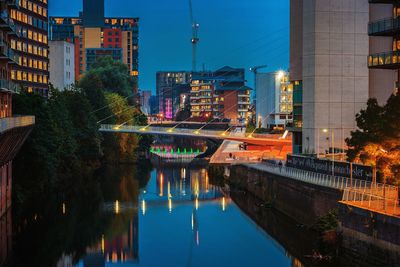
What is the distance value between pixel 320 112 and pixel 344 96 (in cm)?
245

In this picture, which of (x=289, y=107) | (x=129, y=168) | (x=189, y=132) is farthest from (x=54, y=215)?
(x=289, y=107)

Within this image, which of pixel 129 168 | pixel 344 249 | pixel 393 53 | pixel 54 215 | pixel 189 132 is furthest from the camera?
pixel 189 132

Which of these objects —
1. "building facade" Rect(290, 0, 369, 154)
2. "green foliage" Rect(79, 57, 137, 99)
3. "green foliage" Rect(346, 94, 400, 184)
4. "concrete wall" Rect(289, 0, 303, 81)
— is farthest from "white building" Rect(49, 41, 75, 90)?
"green foliage" Rect(346, 94, 400, 184)

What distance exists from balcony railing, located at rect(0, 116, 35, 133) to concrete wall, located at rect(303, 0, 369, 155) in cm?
2431

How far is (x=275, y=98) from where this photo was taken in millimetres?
130875

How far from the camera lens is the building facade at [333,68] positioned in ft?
192

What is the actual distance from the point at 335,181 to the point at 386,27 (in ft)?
31.7

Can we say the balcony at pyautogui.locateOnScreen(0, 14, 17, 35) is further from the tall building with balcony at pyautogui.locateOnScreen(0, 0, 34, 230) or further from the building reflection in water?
the building reflection in water

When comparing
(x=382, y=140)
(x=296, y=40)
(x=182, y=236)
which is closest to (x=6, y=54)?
(x=182, y=236)

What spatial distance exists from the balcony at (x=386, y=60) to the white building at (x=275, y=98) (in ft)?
274

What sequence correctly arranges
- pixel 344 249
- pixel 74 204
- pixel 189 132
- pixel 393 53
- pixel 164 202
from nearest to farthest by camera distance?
pixel 344 249
pixel 393 53
pixel 74 204
pixel 164 202
pixel 189 132

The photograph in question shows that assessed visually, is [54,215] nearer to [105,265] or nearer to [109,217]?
[109,217]

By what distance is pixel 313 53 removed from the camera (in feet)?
193

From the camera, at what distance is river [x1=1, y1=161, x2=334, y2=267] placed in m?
37.8
